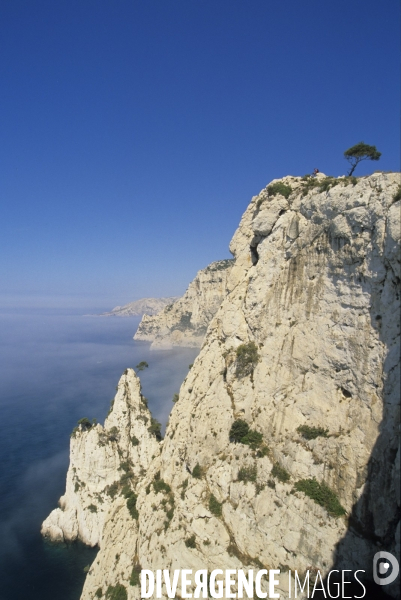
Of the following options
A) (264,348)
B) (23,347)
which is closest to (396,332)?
(264,348)

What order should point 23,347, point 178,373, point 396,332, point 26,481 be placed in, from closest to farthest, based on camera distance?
point 396,332
point 26,481
point 178,373
point 23,347

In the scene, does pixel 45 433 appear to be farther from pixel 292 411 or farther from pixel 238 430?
pixel 292 411

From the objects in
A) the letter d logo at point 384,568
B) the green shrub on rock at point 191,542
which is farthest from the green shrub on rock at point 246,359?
the letter d logo at point 384,568

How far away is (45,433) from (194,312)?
103m

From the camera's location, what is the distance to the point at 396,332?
51.3 ft

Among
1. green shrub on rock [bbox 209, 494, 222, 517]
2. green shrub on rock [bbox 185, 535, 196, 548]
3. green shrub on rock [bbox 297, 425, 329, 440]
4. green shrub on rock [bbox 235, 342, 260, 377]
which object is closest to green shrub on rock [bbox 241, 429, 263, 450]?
green shrub on rock [bbox 297, 425, 329, 440]

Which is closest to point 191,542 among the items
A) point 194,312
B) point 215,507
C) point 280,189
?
point 215,507

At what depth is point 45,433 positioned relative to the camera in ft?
235

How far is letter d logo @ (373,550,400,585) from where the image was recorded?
48.6ft

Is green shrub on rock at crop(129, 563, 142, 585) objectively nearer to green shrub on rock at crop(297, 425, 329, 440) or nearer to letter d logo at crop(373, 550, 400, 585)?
green shrub on rock at crop(297, 425, 329, 440)

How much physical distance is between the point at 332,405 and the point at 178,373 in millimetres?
105452

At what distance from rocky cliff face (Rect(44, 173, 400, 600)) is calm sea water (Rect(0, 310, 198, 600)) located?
14848 mm

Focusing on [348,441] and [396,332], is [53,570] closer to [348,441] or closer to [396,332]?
[348,441]

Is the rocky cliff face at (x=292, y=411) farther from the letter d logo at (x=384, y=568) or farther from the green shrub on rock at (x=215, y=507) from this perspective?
the letter d logo at (x=384, y=568)
